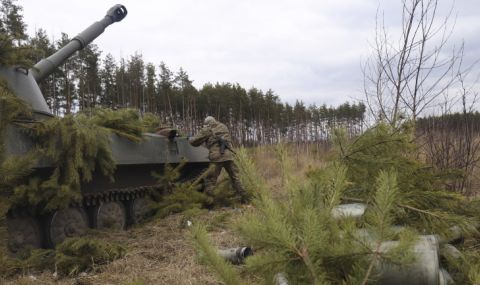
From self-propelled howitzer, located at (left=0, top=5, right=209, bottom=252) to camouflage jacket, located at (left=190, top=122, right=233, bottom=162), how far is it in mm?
327

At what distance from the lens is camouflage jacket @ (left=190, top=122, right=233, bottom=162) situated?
9086 millimetres

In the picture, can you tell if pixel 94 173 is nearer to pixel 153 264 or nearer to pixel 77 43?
pixel 153 264

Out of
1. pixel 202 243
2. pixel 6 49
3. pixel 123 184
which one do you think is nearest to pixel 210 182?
pixel 123 184

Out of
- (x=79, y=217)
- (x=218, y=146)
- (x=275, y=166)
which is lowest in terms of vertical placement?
(x=79, y=217)

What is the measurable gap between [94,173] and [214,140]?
2.71m

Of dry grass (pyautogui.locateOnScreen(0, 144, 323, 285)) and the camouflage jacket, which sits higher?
the camouflage jacket

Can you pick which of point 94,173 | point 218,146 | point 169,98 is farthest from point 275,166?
point 169,98

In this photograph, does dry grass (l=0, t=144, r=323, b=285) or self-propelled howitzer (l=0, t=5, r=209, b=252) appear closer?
dry grass (l=0, t=144, r=323, b=285)

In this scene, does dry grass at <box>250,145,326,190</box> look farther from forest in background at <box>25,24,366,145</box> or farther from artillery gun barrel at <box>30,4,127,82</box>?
forest in background at <box>25,24,366,145</box>

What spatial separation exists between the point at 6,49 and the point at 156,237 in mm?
2962

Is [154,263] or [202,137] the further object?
[202,137]

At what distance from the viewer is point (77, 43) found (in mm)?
8570

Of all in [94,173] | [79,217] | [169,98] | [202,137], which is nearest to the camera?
[79,217]

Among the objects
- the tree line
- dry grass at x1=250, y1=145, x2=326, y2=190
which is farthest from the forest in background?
dry grass at x1=250, y1=145, x2=326, y2=190
